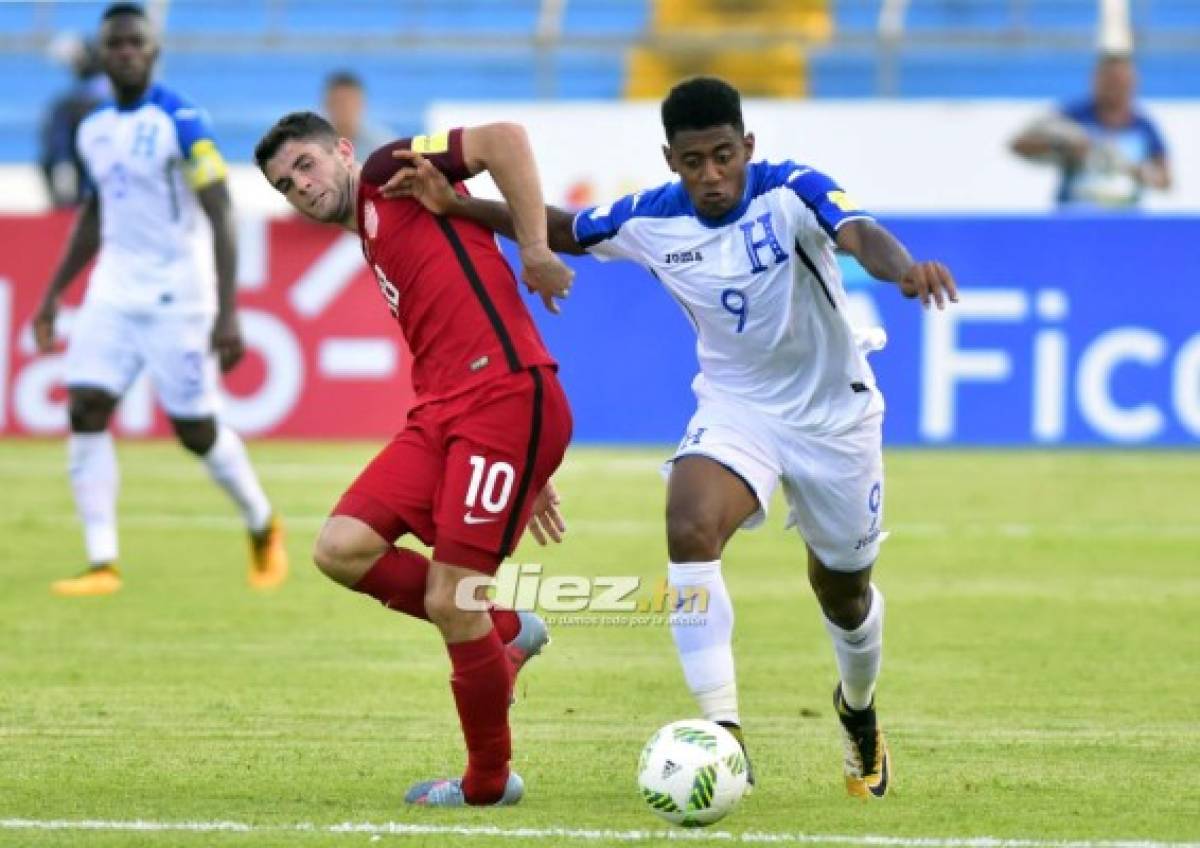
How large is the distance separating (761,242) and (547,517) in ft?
3.52

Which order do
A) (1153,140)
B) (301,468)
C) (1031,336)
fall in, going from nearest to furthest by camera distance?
(301,468)
(1031,336)
(1153,140)

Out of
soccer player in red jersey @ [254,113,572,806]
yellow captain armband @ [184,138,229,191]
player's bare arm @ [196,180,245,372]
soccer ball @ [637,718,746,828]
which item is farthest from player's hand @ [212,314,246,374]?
soccer ball @ [637,718,746,828]

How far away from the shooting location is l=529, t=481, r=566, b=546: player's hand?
23.8ft

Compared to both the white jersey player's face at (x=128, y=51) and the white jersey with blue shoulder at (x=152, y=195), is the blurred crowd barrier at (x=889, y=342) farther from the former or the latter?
the white jersey player's face at (x=128, y=51)

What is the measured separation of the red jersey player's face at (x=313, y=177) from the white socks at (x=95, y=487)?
541cm

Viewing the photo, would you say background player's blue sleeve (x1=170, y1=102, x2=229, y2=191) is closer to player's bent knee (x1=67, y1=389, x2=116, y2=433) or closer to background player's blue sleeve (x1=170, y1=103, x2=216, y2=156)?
background player's blue sleeve (x1=170, y1=103, x2=216, y2=156)

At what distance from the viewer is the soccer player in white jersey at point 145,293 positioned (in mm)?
11734

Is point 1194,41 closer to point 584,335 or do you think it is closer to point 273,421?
point 584,335

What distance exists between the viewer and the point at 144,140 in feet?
38.7

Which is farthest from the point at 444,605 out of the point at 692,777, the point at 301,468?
the point at 301,468

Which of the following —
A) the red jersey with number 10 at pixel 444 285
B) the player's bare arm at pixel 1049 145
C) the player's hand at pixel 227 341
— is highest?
the player's bare arm at pixel 1049 145

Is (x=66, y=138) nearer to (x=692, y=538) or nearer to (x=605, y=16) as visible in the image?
(x=605, y=16)

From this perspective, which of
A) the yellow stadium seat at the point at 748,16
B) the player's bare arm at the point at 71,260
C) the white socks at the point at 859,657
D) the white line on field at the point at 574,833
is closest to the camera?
the white line on field at the point at 574,833

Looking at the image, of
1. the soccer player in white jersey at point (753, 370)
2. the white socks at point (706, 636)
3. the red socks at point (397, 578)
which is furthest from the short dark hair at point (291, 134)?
the white socks at point (706, 636)
